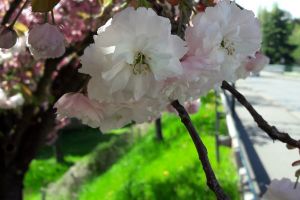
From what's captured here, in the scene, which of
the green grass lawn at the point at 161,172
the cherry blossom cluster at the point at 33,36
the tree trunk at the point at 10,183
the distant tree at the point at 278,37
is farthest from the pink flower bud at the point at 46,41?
the distant tree at the point at 278,37

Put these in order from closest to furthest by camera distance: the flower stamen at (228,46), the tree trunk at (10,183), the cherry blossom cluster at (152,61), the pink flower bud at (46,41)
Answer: the cherry blossom cluster at (152,61), the flower stamen at (228,46), the pink flower bud at (46,41), the tree trunk at (10,183)

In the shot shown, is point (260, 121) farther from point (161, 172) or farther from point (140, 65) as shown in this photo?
point (161, 172)

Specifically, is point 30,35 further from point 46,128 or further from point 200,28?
point 46,128

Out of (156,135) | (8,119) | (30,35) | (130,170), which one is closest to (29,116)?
(8,119)

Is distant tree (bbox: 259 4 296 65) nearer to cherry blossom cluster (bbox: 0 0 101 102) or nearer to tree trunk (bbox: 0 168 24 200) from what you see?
cherry blossom cluster (bbox: 0 0 101 102)

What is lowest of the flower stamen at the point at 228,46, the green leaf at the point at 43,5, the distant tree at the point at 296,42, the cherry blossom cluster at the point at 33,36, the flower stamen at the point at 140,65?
the distant tree at the point at 296,42

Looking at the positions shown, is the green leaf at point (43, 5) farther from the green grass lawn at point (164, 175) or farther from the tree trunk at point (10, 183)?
the green grass lawn at point (164, 175)

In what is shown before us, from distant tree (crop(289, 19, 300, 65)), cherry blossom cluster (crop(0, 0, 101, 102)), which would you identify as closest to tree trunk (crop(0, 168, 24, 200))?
cherry blossom cluster (crop(0, 0, 101, 102))
